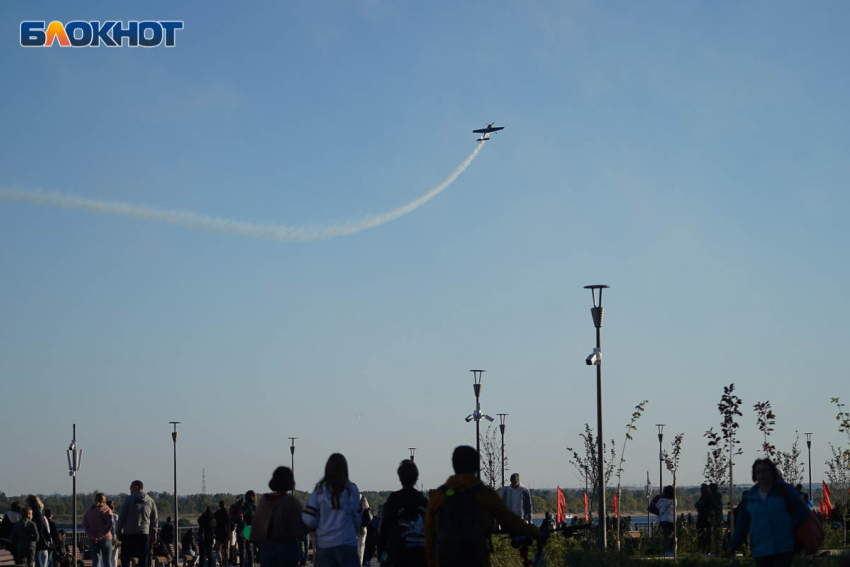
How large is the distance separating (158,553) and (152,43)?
14.8 meters

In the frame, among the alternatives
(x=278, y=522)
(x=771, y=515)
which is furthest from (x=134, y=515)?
(x=771, y=515)

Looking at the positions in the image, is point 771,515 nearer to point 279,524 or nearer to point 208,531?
point 279,524

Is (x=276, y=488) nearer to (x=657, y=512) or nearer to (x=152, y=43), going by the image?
(x=657, y=512)

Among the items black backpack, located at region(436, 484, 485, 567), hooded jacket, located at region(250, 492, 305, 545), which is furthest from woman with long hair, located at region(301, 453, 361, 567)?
black backpack, located at region(436, 484, 485, 567)

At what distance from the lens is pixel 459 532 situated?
26.5ft

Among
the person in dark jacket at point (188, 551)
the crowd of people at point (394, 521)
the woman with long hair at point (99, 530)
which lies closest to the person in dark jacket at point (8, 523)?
the woman with long hair at point (99, 530)

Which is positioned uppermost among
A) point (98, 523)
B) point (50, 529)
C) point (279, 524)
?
point (279, 524)

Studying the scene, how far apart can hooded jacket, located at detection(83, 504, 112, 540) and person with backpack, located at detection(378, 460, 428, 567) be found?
9391mm

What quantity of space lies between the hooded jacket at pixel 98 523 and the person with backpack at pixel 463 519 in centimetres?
1083

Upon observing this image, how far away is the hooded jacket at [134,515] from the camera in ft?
53.9

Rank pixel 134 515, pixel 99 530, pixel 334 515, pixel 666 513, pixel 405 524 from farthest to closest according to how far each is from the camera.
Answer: pixel 666 513
pixel 99 530
pixel 134 515
pixel 334 515
pixel 405 524

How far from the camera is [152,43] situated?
31953mm

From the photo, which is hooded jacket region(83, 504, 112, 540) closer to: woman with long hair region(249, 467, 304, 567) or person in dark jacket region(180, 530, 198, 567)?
woman with long hair region(249, 467, 304, 567)

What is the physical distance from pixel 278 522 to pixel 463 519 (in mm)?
3035
